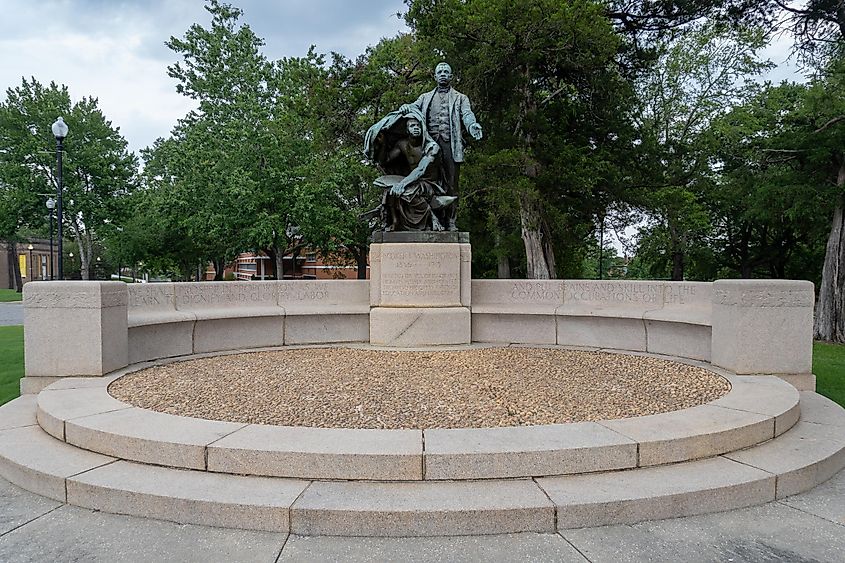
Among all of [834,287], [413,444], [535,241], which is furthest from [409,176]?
[834,287]

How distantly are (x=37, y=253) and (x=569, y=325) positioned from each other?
8054 cm

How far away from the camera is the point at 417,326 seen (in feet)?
29.0

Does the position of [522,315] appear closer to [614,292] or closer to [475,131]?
[614,292]

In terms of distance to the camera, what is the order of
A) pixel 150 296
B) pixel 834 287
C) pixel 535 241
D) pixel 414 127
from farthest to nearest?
1. pixel 535 241
2. pixel 834 287
3. pixel 414 127
4. pixel 150 296

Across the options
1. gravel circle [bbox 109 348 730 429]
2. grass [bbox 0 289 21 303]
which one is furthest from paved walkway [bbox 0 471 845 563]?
grass [bbox 0 289 21 303]

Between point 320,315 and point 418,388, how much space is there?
12.0 feet

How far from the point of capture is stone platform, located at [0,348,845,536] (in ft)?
11.0

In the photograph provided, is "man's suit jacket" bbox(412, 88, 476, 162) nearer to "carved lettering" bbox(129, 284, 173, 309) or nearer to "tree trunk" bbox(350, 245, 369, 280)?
"carved lettering" bbox(129, 284, 173, 309)

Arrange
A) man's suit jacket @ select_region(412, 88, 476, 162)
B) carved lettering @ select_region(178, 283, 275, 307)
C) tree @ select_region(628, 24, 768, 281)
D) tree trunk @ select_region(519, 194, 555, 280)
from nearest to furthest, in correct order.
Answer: carved lettering @ select_region(178, 283, 275, 307) → man's suit jacket @ select_region(412, 88, 476, 162) → tree trunk @ select_region(519, 194, 555, 280) → tree @ select_region(628, 24, 768, 281)

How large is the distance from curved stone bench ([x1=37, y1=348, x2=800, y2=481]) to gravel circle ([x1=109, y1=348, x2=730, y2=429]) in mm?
562

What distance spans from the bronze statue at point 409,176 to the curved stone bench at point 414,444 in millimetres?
5598

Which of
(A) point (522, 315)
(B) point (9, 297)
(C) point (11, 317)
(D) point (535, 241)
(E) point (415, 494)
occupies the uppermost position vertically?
(D) point (535, 241)

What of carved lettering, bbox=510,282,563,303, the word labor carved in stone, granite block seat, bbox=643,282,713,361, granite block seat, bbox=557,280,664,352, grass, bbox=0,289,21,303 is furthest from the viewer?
grass, bbox=0,289,21,303

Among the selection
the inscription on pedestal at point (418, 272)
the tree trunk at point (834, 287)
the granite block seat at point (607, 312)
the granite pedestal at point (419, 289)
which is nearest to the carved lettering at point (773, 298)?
the granite block seat at point (607, 312)
